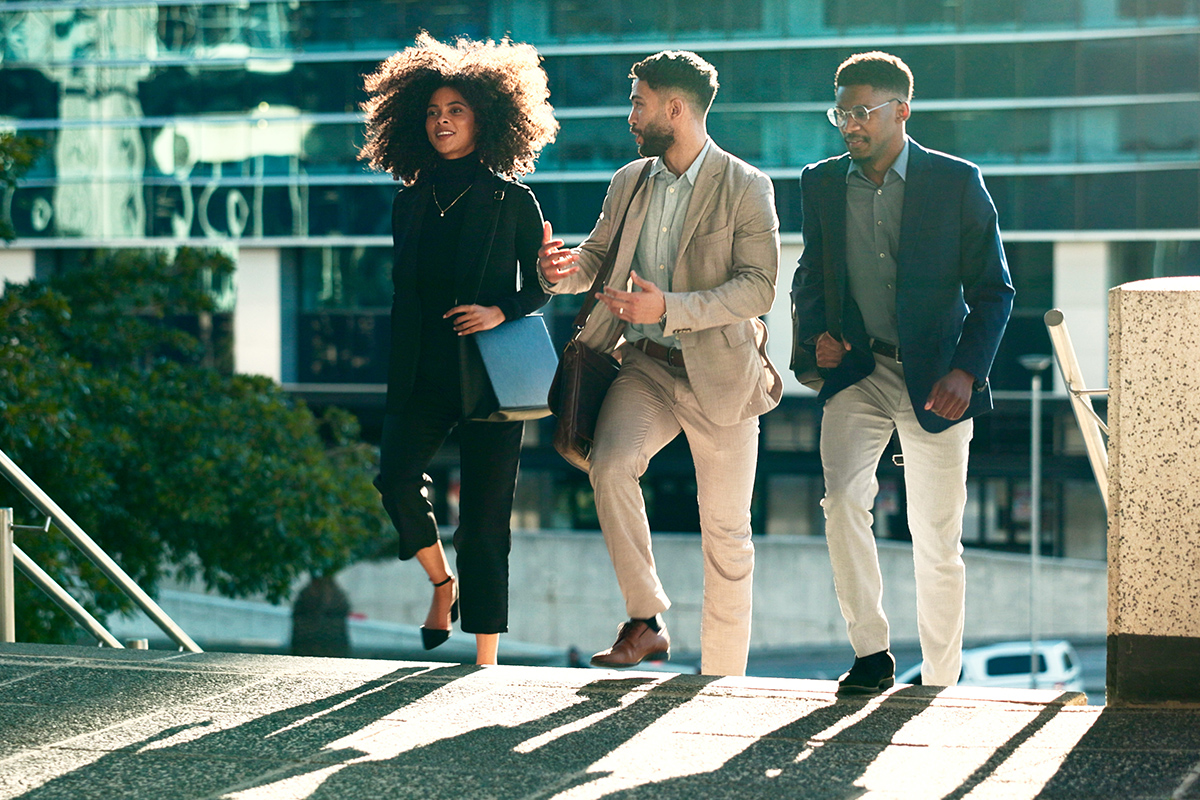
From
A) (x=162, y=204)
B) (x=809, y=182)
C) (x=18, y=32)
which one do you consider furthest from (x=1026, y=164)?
(x=809, y=182)

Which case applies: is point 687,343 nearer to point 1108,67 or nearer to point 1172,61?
point 1108,67

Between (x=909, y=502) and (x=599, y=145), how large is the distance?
31.7m

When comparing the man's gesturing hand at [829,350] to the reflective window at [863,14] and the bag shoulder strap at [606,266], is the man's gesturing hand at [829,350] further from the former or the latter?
Answer: the reflective window at [863,14]

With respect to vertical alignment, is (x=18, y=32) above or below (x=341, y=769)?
above

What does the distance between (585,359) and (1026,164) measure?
31965 mm

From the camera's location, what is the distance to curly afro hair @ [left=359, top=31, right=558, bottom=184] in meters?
4.95

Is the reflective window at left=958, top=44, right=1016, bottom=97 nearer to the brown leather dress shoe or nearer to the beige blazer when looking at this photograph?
the beige blazer

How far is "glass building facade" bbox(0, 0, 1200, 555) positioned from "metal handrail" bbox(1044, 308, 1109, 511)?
29.6m

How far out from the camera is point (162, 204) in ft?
123

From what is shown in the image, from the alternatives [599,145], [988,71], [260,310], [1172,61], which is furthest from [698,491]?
[260,310]

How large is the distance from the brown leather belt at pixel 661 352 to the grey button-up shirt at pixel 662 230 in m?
0.02

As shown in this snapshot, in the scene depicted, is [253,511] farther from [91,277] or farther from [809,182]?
[809,182]

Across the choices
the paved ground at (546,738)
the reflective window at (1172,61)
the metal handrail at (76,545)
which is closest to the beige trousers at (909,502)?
the paved ground at (546,738)

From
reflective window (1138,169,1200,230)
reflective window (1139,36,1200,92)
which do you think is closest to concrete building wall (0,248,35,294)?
reflective window (1138,169,1200,230)
